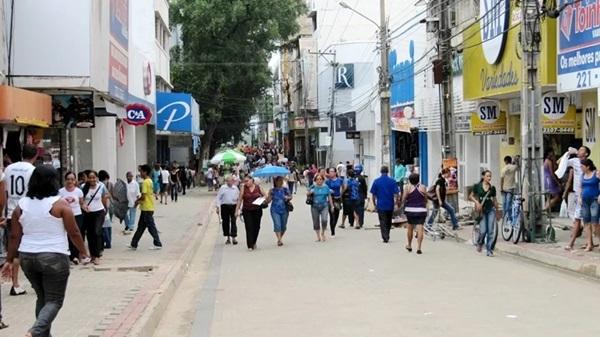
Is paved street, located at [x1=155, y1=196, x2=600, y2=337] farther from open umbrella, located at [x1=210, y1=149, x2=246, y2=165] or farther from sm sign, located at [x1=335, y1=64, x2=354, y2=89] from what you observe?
sm sign, located at [x1=335, y1=64, x2=354, y2=89]

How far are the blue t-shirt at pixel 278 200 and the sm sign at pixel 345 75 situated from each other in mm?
45308

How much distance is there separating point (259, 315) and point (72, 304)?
2220 millimetres

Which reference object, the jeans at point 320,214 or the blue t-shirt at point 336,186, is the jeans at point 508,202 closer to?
the jeans at point 320,214

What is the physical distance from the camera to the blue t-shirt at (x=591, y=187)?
548 inches

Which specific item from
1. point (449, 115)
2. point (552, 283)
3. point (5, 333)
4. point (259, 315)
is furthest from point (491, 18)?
point (5, 333)

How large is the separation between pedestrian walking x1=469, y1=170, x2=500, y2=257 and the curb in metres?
5.64

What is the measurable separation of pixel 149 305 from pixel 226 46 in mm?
43238

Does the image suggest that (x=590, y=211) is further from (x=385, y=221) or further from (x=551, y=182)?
(x=385, y=221)

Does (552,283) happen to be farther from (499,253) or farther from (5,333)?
(5,333)

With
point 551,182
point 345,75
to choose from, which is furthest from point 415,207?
point 345,75

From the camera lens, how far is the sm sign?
62.8 meters

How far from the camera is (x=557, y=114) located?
61.9 feet

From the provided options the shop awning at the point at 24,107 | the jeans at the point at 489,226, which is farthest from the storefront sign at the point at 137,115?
the jeans at the point at 489,226

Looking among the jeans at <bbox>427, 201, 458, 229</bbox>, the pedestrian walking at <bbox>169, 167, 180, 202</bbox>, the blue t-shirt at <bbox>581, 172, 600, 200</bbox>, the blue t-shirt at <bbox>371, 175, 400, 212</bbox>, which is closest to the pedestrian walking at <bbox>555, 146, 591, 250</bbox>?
the blue t-shirt at <bbox>581, 172, 600, 200</bbox>
